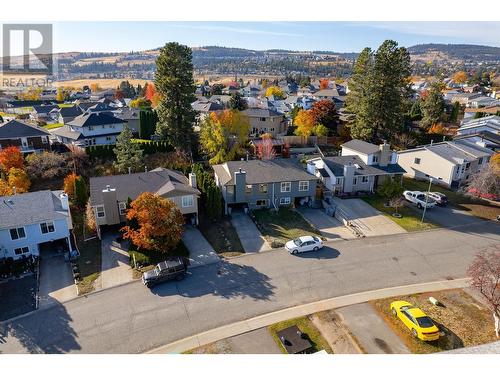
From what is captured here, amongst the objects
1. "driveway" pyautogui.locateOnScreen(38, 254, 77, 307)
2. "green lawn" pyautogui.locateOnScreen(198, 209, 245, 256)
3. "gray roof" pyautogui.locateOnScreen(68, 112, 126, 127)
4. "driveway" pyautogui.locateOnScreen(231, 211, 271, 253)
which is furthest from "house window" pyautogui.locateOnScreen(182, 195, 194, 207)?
"gray roof" pyautogui.locateOnScreen(68, 112, 126, 127)

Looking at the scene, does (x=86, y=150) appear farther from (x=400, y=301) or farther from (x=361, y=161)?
(x=400, y=301)

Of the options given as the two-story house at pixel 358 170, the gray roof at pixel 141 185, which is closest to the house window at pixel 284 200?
the two-story house at pixel 358 170

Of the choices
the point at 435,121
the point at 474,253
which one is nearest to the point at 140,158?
the point at 474,253

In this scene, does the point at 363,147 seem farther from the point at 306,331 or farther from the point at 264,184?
the point at 306,331

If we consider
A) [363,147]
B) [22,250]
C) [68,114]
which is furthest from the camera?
[68,114]

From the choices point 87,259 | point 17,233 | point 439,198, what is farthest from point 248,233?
point 439,198

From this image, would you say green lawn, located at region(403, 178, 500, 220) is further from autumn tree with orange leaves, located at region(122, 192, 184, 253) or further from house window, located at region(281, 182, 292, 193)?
autumn tree with orange leaves, located at region(122, 192, 184, 253)
